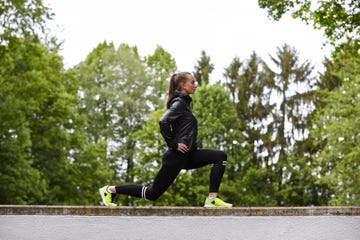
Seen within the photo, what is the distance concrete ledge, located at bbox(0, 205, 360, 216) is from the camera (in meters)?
6.93

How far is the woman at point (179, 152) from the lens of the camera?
7.42 meters

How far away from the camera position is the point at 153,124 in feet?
119

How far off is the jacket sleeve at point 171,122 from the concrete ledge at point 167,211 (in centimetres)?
80

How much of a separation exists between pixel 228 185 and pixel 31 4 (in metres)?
16.6

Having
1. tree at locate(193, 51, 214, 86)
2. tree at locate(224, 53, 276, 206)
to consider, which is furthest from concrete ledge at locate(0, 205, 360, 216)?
tree at locate(193, 51, 214, 86)

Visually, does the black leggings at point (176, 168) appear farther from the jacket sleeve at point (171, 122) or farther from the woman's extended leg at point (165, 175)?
the jacket sleeve at point (171, 122)

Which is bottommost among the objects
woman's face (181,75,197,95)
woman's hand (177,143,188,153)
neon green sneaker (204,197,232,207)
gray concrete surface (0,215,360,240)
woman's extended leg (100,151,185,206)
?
gray concrete surface (0,215,360,240)

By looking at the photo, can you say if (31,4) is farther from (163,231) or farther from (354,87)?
(163,231)

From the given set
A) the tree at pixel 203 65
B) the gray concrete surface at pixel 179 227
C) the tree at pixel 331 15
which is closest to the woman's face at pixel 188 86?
the gray concrete surface at pixel 179 227

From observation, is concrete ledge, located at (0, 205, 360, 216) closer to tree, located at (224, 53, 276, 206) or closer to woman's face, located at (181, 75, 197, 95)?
woman's face, located at (181, 75, 197, 95)

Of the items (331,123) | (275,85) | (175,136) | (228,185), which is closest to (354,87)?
(331,123)

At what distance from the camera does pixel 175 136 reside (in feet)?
24.5

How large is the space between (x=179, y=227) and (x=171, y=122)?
127 centimetres

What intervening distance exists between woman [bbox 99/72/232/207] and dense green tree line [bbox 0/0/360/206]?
56.1ft
